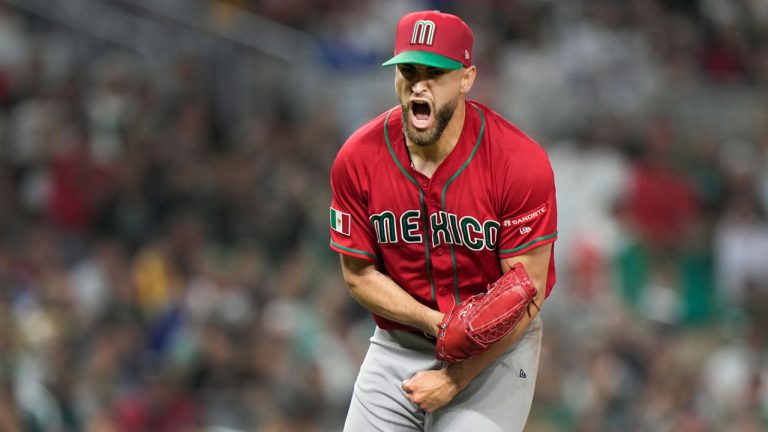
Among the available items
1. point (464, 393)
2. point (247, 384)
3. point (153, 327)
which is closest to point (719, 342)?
point (247, 384)

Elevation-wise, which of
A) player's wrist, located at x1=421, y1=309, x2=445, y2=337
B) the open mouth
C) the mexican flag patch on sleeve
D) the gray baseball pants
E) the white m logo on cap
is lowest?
the gray baseball pants

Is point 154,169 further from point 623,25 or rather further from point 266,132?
point 623,25

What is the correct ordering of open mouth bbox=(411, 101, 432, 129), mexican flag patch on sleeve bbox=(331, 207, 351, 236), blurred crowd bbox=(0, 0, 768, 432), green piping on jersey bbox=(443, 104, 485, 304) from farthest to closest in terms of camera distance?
blurred crowd bbox=(0, 0, 768, 432)
mexican flag patch on sleeve bbox=(331, 207, 351, 236)
green piping on jersey bbox=(443, 104, 485, 304)
open mouth bbox=(411, 101, 432, 129)

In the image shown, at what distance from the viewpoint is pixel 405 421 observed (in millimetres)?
4379

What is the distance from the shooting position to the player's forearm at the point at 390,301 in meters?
4.19

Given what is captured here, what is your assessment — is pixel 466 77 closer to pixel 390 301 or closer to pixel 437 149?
pixel 437 149

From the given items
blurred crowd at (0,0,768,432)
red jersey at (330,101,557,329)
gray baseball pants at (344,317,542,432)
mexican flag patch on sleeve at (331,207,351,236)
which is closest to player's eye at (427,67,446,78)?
red jersey at (330,101,557,329)

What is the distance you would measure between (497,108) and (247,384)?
3329 mm

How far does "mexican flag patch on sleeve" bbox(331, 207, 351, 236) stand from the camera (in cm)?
431

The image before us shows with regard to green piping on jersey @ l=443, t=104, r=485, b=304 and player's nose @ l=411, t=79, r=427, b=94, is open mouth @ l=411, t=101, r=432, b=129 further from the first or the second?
green piping on jersey @ l=443, t=104, r=485, b=304

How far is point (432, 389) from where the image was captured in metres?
4.21

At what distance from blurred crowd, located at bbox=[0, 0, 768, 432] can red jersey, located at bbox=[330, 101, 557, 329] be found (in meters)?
3.51

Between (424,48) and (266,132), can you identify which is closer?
(424,48)

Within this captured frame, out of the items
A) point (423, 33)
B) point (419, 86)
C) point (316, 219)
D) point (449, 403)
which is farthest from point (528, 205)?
point (316, 219)
